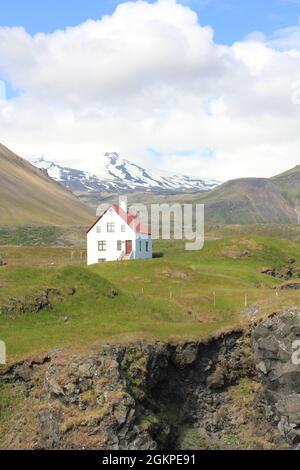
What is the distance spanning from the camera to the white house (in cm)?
9988

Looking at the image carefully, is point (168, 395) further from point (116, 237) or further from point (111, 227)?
point (111, 227)

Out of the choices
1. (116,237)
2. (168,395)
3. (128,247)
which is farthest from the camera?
(116,237)

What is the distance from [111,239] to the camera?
101000 millimetres

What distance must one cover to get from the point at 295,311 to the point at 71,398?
20945 millimetres

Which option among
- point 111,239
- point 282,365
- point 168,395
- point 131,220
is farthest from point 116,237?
point 282,365

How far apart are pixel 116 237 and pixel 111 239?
1079 millimetres

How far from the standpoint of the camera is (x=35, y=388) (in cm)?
4081

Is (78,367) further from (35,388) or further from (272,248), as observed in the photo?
(272,248)

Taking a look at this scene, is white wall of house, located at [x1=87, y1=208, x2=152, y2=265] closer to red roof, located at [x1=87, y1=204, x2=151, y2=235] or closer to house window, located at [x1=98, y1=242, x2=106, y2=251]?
house window, located at [x1=98, y1=242, x2=106, y2=251]

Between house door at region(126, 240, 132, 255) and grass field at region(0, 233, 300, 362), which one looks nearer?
grass field at region(0, 233, 300, 362)

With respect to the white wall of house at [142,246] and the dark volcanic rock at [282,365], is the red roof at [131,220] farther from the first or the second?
the dark volcanic rock at [282,365]

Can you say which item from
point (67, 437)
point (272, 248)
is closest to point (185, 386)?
point (67, 437)

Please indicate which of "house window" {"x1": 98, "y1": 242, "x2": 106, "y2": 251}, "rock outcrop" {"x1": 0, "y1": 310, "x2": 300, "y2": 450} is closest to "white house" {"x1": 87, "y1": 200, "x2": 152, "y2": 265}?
"house window" {"x1": 98, "y1": 242, "x2": 106, "y2": 251}

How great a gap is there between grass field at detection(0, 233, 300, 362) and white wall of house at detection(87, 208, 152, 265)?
56.2 feet
